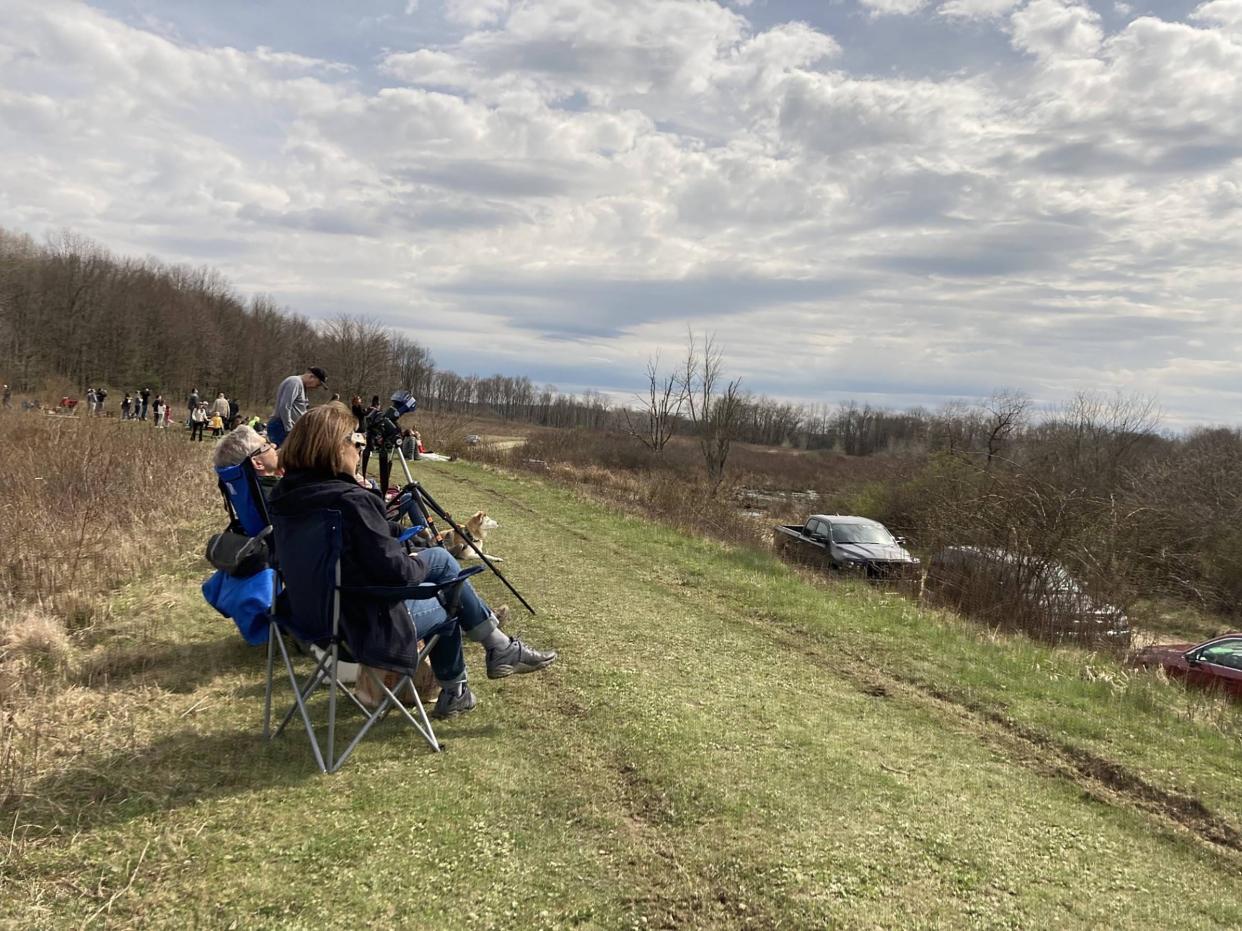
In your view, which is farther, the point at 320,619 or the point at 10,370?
the point at 10,370

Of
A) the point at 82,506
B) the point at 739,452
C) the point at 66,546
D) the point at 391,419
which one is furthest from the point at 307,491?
the point at 739,452

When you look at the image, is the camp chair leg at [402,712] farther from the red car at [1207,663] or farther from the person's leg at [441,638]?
the red car at [1207,663]

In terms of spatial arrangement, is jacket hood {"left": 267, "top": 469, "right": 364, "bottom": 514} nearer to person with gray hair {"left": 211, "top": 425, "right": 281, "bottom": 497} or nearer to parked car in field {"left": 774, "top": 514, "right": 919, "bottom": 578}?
person with gray hair {"left": 211, "top": 425, "right": 281, "bottom": 497}

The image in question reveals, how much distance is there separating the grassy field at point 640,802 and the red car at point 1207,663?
3.88m

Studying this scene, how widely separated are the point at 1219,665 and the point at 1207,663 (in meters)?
0.14

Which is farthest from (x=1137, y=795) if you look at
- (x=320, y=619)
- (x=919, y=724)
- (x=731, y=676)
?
(x=320, y=619)

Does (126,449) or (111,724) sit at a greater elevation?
(126,449)

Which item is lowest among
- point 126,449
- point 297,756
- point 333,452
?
point 297,756

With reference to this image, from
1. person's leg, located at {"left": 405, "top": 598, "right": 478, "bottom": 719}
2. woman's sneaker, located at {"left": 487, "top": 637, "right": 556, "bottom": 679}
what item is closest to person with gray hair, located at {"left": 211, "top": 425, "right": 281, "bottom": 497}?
person's leg, located at {"left": 405, "top": 598, "right": 478, "bottom": 719}

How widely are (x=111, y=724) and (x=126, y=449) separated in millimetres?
8527

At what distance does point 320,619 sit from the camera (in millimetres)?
3410

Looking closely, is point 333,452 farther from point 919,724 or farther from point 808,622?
point 808,622

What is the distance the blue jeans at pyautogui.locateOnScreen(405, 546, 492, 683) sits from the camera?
3.89 metres

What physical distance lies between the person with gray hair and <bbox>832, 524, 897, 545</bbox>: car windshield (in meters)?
Answer: 12.5
